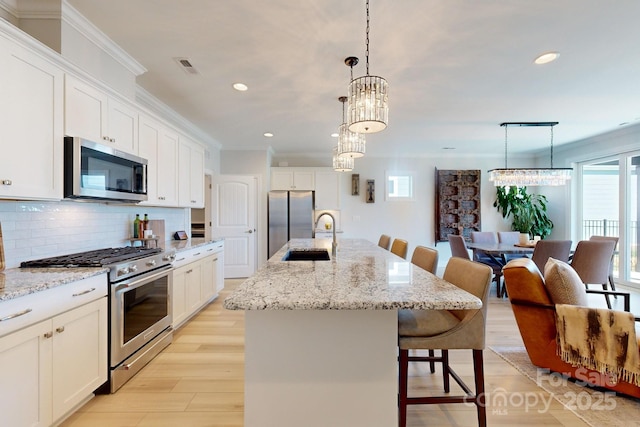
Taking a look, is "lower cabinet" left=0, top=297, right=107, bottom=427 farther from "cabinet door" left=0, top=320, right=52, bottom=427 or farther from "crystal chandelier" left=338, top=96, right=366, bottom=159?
"crystal chandelier" left=338, top=96, right=366, bottom=159

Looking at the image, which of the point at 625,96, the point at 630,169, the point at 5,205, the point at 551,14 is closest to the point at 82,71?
the point at 5,205

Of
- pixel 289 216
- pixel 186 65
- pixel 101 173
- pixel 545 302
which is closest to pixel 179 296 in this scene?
pixel 101 173

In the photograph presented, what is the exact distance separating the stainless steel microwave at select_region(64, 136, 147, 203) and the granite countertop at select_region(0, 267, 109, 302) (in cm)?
50

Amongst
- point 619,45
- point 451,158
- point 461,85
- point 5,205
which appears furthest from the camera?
point 451,158

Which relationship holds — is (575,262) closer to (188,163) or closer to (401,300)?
(401,300)

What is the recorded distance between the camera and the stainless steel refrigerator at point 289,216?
5594mm

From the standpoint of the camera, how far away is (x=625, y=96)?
3.35m

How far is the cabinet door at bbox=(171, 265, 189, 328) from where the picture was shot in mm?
2877

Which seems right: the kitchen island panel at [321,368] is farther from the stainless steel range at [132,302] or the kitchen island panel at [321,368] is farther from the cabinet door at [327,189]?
the cabinet door at [327,189]

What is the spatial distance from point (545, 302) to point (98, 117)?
3542mm

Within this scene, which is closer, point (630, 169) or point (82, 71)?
point (82, 71)

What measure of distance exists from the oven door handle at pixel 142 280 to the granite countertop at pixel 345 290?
1.08 m

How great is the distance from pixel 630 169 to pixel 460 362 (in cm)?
481

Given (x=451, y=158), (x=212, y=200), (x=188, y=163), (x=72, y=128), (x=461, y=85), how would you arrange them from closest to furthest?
(x=72, y=128), (x=461, y=85), (x=188, y=163), (x=212, y=200), (x=451, y=158)
